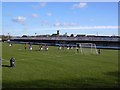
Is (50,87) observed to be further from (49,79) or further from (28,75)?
(28,75)

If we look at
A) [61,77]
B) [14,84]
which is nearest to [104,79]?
[61,77]

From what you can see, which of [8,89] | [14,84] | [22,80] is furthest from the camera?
[22,80]

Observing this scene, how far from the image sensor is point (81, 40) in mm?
124812

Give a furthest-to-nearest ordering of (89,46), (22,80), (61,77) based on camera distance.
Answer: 1. (89,46)
2. (61,77)
3. (22,80)

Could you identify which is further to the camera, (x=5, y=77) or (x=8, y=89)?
(x=5, y=77)

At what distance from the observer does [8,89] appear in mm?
17750

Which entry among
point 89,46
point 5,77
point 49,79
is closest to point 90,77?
point 49,79

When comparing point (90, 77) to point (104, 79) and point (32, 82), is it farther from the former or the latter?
point (32, 82)

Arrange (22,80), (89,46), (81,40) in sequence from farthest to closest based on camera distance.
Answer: (81,40) → (89,46) → (22,80)

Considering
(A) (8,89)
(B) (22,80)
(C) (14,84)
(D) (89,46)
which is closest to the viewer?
(A) (8,89)

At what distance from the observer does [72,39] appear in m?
131

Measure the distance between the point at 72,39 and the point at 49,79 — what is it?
109615 mm

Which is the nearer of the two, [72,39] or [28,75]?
[28,75]

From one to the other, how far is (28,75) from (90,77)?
4.99 meters
